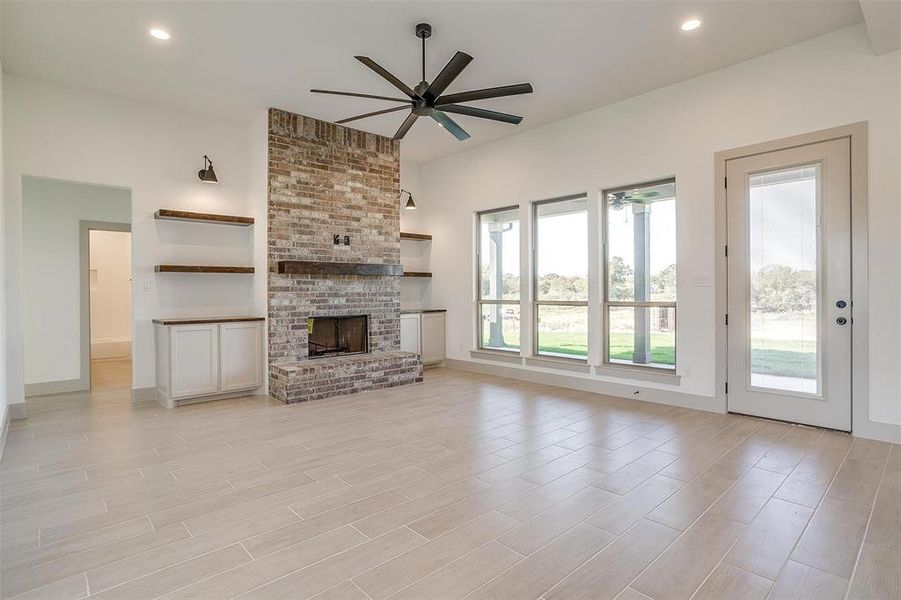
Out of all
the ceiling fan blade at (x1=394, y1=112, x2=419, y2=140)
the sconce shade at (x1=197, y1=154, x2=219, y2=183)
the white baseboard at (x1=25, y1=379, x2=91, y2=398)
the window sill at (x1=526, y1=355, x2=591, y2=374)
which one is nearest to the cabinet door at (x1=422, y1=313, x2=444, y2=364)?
the window sill at (x1=526, y1=355, x2=591, y2=374)

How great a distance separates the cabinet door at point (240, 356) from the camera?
5.17 meters

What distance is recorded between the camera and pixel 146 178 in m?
5.20

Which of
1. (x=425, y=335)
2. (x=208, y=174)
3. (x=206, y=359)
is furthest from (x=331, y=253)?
(x=425, y=335)

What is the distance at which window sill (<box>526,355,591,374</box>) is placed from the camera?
5.54 m

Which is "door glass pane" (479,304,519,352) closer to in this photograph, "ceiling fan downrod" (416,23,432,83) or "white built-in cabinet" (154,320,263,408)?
"white built-in cabinet" (154,320,263,408)

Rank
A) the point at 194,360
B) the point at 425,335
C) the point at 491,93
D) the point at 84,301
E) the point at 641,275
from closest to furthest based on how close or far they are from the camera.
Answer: the point at 491,93 < the point at 194,360 < the point at 641,275 < the point at 84,301 < the point at 425,335

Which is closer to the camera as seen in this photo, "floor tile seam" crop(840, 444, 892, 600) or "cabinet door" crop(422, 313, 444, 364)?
"floor tile seam" crop(840, 444, 892, 600)

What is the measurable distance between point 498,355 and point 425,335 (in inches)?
47.9

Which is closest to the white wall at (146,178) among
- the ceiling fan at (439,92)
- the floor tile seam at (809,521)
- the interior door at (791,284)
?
the ceiling fan at (439,92)

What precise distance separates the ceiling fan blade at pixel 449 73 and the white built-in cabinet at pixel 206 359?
3.29 m

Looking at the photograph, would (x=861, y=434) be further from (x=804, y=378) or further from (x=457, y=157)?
(x=457, y=157)

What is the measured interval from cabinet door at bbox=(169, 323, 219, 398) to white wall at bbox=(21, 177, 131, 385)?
1846 mm

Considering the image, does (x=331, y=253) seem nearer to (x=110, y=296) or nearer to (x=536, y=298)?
(x=536, y=298)

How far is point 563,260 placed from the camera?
5.94m
